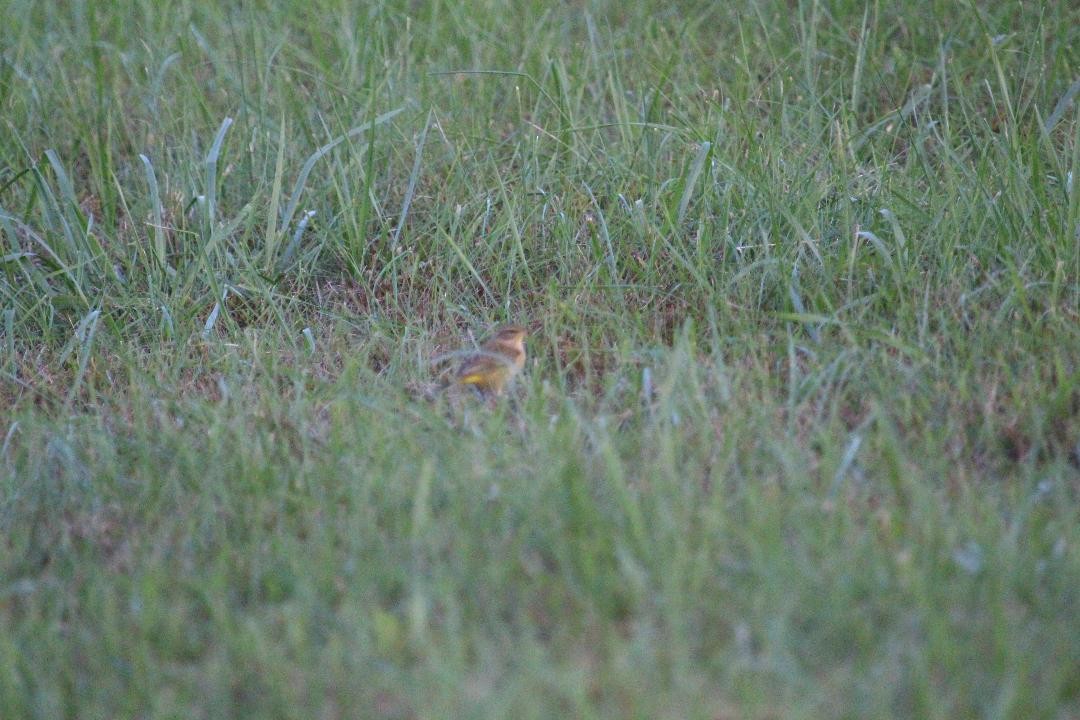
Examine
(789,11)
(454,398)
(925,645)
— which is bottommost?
(454,398)

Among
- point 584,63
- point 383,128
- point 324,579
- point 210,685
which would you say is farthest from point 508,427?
point 584,63

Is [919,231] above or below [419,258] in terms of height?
above

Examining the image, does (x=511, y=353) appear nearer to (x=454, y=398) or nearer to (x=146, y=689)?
(x=454, y=398)

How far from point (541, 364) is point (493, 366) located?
215mm

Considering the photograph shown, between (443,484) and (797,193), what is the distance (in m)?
2.44

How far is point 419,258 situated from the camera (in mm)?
5648

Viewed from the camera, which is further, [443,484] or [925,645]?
[443,484]

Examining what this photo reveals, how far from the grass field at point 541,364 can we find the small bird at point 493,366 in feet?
0.28

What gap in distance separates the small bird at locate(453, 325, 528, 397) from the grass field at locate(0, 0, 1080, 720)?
84mm

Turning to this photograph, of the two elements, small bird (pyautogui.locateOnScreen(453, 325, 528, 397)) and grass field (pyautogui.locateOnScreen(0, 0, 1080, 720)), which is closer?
grass field (pyautogui.locateOnScreen(0, 0, 1080, 720))

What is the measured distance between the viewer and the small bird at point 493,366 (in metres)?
4.57

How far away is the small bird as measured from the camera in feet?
15.0

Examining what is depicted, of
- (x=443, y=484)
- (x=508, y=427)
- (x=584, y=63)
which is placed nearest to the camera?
(x=443, y=484)

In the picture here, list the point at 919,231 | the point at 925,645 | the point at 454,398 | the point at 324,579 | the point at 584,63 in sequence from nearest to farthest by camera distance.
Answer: the point at 925,645
the point at 324,579
the point at 454,398
the point at 919,231
the point at 584,63
